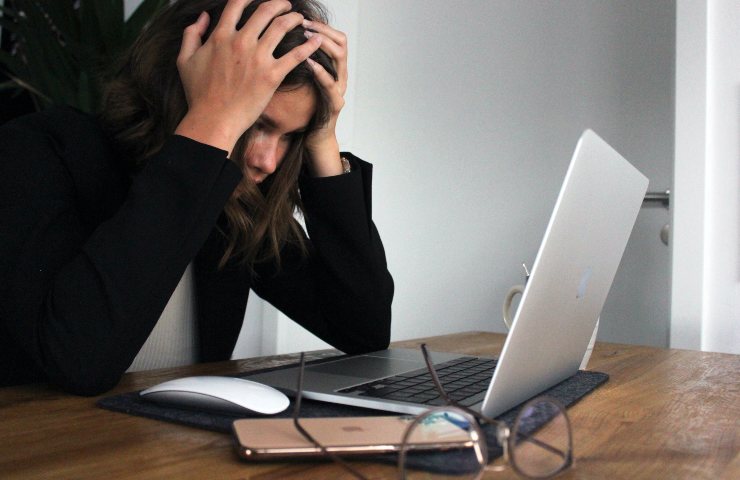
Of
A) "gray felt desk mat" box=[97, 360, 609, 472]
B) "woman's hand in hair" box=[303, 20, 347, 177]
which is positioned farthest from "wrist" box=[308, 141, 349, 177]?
"gray felt desk mat" box=[97, 360, 609, 472]

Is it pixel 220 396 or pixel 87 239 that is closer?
pixel 220 396

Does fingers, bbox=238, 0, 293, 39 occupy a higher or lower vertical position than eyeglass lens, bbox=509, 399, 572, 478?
higher

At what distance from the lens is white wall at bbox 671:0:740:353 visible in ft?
5.97

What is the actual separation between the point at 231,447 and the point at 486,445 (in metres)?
0.20

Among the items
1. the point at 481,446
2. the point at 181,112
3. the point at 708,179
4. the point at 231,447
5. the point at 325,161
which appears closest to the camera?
the point at 481,446

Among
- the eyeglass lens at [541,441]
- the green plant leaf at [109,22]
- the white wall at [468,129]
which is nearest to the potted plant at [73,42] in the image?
the green plant leaf at [109,22]

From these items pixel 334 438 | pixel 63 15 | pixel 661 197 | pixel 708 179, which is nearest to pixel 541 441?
pixel 334 438

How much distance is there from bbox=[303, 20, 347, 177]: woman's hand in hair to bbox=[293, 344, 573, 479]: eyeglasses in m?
0.61

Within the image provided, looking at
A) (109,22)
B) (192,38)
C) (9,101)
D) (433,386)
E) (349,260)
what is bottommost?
(433,386)

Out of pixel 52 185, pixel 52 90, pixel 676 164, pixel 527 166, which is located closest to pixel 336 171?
pixel 52 185

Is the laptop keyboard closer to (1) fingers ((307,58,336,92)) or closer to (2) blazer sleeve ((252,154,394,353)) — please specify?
(2) blazer sleeve ((252,154,394,353))

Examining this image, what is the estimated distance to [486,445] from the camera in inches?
20.4

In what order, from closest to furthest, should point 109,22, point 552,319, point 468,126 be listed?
point 552,319 < point 109,22 < point 468,126

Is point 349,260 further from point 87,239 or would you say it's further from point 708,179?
point 708,179
